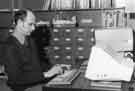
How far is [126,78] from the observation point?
4.14 feet

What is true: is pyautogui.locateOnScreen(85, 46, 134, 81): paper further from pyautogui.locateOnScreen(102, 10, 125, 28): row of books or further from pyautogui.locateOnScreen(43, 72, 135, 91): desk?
pyautogui.locateOnScreen(102, 10, 125, 28): row of books

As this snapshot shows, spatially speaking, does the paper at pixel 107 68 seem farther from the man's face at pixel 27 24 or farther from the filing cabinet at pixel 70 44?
the filing cabinet at pixel 70 44

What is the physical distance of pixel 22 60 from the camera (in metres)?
1.69

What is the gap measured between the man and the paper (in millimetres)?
387

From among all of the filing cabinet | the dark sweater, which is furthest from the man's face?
the filing cabinet

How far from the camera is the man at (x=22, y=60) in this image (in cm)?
158

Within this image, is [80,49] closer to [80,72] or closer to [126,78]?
[80,72]

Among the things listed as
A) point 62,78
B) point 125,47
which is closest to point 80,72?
point 62,78

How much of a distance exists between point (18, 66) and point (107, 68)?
642 mm

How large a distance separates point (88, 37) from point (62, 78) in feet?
5.51

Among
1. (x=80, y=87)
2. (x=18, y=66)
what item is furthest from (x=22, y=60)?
(x=80, y=87)

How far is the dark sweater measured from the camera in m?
1.57

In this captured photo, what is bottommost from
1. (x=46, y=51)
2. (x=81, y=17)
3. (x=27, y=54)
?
(x=46, y=51)

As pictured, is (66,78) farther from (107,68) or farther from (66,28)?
(66,28)
